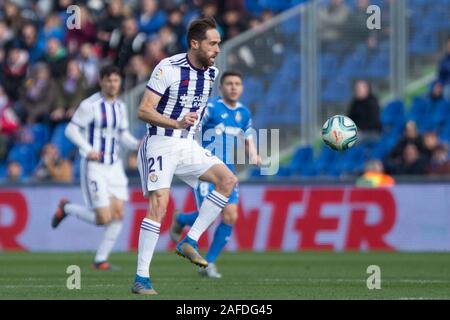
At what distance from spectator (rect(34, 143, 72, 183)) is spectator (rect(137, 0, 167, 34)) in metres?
2.82

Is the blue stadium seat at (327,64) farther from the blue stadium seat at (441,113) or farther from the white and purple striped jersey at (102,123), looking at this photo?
the white and purple striped jersey at (102,123)

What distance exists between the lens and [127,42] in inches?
839

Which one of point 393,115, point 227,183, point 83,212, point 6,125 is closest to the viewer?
point 227,183

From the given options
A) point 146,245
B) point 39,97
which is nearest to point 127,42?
point 39,97

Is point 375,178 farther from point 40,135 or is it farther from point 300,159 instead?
point 40,135

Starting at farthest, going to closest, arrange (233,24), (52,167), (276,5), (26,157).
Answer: (26,157)
(276,5)
(233,24)
(52,167)

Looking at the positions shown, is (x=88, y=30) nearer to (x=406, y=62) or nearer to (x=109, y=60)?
(x=109, y=60)

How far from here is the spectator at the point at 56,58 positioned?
2183cm

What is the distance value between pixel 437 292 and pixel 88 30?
12795mm

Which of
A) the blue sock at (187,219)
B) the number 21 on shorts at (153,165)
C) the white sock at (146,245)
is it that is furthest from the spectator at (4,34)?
the white sock at (146,245)

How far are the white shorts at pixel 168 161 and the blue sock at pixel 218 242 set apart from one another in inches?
98.4

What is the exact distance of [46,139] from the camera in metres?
21.5

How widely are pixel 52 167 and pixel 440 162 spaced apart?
6610mm
